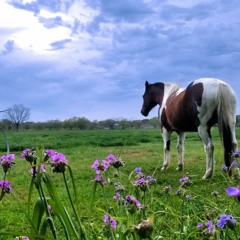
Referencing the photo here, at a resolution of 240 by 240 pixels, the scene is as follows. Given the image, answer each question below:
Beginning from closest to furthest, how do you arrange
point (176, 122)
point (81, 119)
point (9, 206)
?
point (9, 206), point (176, 122), point (81, 119)

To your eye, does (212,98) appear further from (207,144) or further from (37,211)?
(37,211)

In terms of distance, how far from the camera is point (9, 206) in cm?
578

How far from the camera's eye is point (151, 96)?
38.3 ft

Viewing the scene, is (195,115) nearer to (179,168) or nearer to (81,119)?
(179,168)

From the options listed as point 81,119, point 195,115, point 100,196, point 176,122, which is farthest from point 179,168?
point 81,119

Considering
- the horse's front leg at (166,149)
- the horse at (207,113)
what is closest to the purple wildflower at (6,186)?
the horse at (207,113)

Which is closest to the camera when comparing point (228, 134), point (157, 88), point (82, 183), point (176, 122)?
point (228, 134)

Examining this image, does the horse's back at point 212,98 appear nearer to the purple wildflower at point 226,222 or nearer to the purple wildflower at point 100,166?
the purple wildflower at point 100,166

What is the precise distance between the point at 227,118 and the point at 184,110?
137 centimetres

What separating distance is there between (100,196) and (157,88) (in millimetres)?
5499

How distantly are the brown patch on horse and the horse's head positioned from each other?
3.69ft

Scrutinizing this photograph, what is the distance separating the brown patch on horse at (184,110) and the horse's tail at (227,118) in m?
0.48

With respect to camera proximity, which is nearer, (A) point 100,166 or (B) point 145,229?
(B) point 145,229

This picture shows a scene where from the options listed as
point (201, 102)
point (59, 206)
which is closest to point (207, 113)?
point (201, 102)
